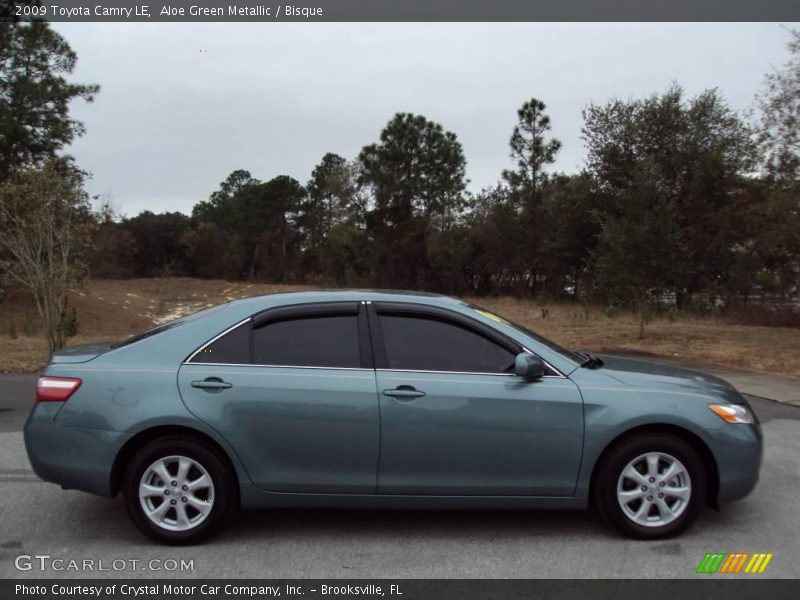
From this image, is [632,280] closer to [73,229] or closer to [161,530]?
[73,229]

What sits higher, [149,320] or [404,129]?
[404,129]

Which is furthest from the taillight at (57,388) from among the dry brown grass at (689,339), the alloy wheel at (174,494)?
the dry brown grass at (689,339)

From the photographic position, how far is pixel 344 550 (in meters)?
4.08

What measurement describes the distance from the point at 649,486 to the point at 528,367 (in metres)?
1.04

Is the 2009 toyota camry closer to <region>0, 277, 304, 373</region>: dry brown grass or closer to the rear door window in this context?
the rear door window

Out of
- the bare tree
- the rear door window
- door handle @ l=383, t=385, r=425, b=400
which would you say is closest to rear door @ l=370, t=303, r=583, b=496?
door handle @ l=383, t=385, r=425, b=400

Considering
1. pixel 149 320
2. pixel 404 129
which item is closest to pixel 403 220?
pixel 404 129

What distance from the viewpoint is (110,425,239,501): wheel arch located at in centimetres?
415

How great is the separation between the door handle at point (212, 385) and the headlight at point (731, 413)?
Answer: 3011 mm

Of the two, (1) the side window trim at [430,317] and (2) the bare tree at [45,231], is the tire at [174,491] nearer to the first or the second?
(1) the side window trim at [430,317]

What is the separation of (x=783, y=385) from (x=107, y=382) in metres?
9.41

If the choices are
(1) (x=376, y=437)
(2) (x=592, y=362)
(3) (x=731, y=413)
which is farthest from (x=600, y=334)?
(1) (x=376, y=437)

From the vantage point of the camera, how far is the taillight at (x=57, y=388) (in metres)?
4.23
